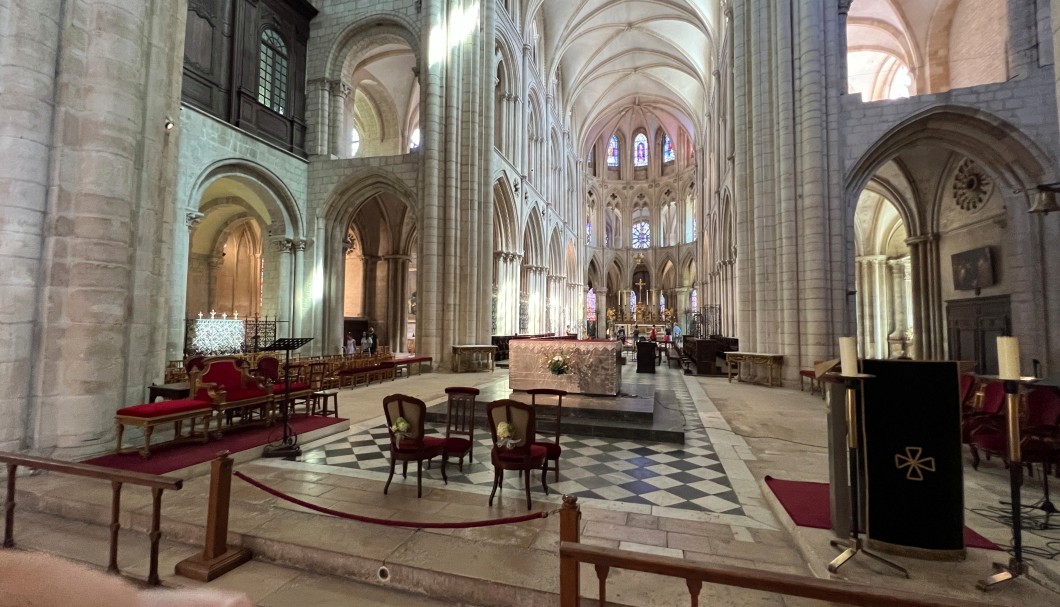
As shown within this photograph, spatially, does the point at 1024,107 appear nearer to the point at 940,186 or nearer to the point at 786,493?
the point at 940,186

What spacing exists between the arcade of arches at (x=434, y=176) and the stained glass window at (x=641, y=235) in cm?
1525

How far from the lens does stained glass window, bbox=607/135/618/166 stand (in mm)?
40188

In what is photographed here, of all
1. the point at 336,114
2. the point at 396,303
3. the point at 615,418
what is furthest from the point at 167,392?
the point at 396,303

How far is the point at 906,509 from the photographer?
294cm

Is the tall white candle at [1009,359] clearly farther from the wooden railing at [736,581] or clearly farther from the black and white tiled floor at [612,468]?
the black and white tiled floor at [612,468]

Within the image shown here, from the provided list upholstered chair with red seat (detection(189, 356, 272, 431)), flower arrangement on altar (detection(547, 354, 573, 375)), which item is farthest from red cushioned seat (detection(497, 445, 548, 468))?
upholstered chair with red seat (detection(189, 356, 272, 431))

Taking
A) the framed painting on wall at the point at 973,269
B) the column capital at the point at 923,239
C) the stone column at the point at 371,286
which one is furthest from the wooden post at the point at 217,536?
the stone column at the point at 371,286

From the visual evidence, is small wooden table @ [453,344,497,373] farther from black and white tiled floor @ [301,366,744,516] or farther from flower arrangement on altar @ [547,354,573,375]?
black and white tiled floor @ [301,366,744,516]

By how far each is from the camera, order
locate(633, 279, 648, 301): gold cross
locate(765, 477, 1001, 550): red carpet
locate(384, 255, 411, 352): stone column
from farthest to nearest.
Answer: locate(633, 279, 648, 301): gold cross < locate(384, 255, 411, 352): stone column < locate(765, 477, 1001, 550): red carpet

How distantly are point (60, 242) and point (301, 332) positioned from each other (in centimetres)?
1032

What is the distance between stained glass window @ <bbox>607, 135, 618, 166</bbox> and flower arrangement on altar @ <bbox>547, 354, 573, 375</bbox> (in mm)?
35346

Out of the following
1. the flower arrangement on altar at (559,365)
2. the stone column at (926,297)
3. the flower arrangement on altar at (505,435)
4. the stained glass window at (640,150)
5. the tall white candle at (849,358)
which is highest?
the stained glass window at (640,150)

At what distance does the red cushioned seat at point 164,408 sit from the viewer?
5062 millimetres

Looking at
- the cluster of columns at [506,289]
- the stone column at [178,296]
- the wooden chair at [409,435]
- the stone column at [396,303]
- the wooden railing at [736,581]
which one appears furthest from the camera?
the stone column at [396,303]
